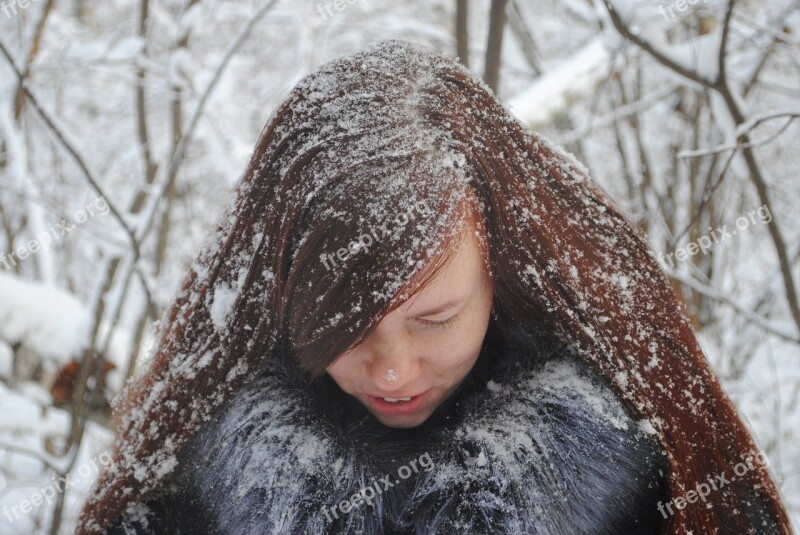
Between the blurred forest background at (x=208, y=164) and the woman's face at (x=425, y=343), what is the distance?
50cm

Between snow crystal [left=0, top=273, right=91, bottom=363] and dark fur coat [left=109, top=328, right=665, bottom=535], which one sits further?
snow crystal [left=0, top=273, right=91, bottom=363]

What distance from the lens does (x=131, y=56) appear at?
296 cm

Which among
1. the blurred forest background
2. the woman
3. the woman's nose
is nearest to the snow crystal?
the blurred forest background

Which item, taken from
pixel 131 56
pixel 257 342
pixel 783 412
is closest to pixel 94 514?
pixel 257 342

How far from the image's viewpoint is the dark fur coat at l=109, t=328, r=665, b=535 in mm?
1238

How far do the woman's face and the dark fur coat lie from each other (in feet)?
0.29

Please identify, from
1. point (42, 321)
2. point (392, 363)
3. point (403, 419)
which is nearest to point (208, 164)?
point (42, 321)

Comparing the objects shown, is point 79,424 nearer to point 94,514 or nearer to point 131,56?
point 94,514

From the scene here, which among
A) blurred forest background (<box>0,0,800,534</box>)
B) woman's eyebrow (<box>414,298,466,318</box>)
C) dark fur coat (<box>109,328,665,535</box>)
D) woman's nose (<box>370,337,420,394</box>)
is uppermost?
blurred forest background (<box>0,0,800,534</box>)

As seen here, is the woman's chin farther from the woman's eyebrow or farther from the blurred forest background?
the blurred forest background

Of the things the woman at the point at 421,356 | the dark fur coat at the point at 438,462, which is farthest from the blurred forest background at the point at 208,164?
the dark fur coat at the point at 438,462

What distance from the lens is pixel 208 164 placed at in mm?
6590

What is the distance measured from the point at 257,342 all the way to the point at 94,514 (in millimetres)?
532

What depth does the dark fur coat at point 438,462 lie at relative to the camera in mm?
1238
